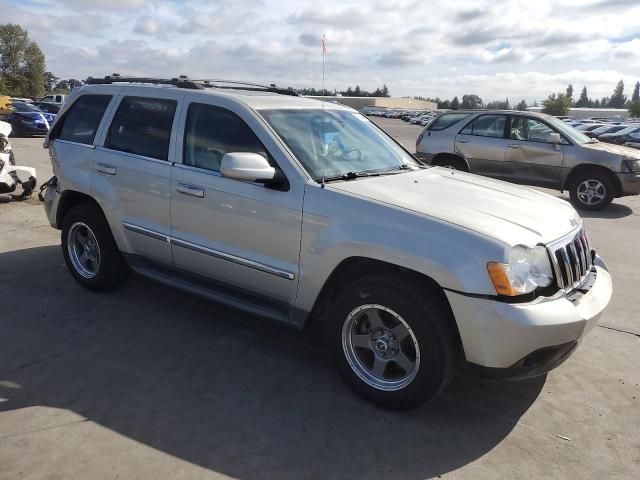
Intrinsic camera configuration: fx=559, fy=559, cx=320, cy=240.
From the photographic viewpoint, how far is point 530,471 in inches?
114

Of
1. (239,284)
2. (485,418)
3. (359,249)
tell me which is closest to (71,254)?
(239,284)

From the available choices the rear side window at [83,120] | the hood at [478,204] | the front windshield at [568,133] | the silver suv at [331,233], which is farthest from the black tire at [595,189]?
the rear side window at [83,120]

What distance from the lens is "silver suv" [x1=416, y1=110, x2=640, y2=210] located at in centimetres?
991

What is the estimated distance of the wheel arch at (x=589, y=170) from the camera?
9.88 metres

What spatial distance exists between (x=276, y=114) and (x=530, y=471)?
2.77 m

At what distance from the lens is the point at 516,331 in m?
2.90

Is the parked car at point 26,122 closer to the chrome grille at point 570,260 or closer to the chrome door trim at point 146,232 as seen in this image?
the chrome door trim at point 146,232

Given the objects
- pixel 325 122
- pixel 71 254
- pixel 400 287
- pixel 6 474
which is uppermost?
pixel 325 122

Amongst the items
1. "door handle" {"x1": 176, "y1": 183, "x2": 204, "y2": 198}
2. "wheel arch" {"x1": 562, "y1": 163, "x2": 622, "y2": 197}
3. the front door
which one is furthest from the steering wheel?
"wheel arch" {"x1": 562, "y1": 163, "x2": 622, "y2": 197}

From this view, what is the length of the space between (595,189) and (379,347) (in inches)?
324

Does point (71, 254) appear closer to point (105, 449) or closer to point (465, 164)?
point (105, 449)

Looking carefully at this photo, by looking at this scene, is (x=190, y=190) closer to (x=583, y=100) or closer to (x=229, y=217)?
(x=229, y=217)

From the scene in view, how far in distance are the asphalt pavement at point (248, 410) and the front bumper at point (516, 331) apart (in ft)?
1.57

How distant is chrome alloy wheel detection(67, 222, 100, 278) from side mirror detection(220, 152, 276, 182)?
85.2 inches
